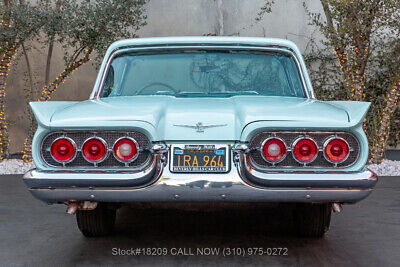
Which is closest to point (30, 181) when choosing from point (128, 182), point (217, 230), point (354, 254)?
point (128, 182)

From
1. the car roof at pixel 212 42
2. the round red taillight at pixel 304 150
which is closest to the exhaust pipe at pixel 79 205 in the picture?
the round red taillight at pixel 304 150

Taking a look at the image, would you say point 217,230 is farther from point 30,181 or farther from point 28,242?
point 30,181

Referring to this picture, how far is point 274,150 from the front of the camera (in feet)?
11.3

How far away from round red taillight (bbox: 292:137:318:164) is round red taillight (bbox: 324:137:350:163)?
8cm

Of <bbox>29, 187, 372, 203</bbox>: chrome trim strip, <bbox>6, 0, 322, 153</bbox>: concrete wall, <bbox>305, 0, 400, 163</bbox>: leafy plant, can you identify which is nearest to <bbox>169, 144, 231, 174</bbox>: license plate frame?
<bbox>29, 187, 372, 203</bbox>: chrome trim strip

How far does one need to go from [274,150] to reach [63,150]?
1279 millimetres

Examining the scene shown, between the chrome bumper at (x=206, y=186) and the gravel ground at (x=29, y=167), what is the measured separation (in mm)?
7102

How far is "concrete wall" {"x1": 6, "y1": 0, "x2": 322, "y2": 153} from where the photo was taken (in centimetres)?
1353

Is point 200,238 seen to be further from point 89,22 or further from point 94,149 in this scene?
point 89,22

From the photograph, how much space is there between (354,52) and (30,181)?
8090 millimetres

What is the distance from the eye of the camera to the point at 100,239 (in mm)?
4547

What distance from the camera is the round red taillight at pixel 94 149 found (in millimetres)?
3465

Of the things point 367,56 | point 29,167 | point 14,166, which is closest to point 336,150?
point 367,56

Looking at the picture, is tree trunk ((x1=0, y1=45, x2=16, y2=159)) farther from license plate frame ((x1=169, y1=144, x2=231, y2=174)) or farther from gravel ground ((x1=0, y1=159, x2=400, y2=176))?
license plate frame ((x1=169, y1=144, x2=231, y2=174))
